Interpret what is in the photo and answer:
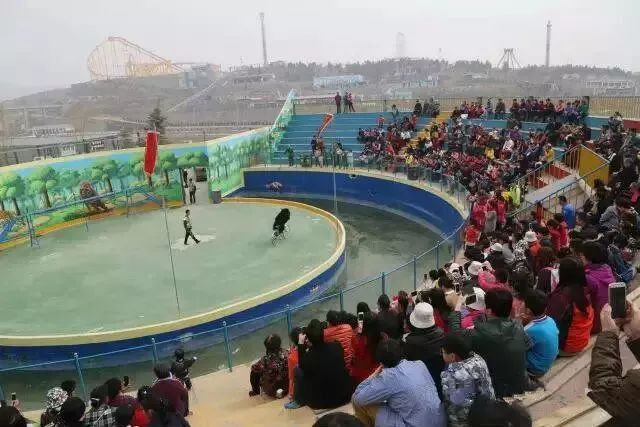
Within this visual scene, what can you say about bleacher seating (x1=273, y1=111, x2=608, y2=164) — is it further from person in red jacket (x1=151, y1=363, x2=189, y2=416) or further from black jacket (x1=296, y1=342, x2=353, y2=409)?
black jacket (x1=296, y1=342, x2=353, y2=409)

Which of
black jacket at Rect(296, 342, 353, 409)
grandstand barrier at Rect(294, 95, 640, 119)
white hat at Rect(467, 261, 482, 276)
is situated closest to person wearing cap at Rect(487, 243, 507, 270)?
white hat at Rect(467, 261, 482, 276)

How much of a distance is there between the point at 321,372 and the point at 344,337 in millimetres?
540

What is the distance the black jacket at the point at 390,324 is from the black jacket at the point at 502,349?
1.45 m

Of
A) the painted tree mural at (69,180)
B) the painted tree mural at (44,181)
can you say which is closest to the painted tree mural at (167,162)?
the painted tree mural at (69,180)

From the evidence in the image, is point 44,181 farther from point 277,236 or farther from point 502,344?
point 502,344

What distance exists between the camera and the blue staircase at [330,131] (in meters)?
29.3

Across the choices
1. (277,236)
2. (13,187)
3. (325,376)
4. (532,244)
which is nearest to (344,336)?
(325,376)

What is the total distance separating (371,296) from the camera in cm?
1091

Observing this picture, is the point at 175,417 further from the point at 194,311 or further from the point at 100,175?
the point at 100,175

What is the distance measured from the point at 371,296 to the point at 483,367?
724 centimetres

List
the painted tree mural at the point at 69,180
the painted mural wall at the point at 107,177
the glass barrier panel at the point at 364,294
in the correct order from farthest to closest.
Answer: the painted tree mural at the point at 69,180 → the painted mural wall at the point at 107,177 → the glass barrier panel at the point at 364,294

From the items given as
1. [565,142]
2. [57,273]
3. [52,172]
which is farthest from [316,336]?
[52,172]

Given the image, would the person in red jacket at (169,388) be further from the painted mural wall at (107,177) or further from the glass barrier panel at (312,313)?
the painted mural wall at (107,177)

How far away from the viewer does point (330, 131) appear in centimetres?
3052
